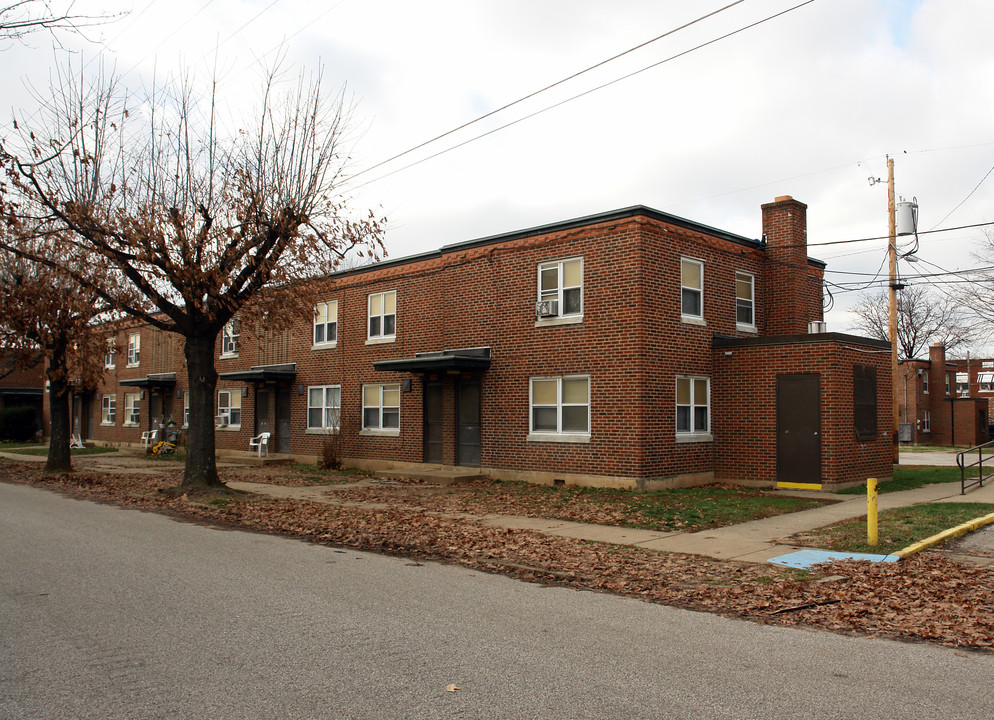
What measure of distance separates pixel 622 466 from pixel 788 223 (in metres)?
8.28

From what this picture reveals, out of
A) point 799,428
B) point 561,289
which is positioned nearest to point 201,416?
point 561,289

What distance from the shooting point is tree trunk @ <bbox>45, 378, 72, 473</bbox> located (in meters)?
24.6

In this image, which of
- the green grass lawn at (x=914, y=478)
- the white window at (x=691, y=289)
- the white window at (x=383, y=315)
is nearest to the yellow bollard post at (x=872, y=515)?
the green grass lawn at (x=914, y=478)

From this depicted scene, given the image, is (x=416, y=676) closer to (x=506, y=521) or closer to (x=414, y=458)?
(x=506, y=521)

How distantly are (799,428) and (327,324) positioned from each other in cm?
1546

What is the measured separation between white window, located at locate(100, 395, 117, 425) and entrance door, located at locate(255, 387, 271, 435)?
15.3m

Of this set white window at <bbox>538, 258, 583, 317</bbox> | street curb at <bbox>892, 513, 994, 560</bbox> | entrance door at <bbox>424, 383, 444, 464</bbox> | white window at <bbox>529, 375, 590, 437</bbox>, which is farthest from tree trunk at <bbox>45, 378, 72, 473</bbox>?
street curb at <bbox>892, 513, 994, 560</bbox>

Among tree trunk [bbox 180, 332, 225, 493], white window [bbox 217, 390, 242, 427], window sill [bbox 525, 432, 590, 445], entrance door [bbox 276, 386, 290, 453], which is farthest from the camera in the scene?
white window [bbox 217, 390, 242, 427]

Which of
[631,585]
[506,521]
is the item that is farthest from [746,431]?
[631,585]

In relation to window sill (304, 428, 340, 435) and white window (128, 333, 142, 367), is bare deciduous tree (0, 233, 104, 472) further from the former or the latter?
white window (128, 333, 142, 367)

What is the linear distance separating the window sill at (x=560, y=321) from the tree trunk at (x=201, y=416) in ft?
24.8

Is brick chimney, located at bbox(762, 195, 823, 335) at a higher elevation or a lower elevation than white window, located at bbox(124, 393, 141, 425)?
higher

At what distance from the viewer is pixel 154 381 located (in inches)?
1443

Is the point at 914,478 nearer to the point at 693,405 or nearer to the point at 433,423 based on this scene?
the point at 693,405
